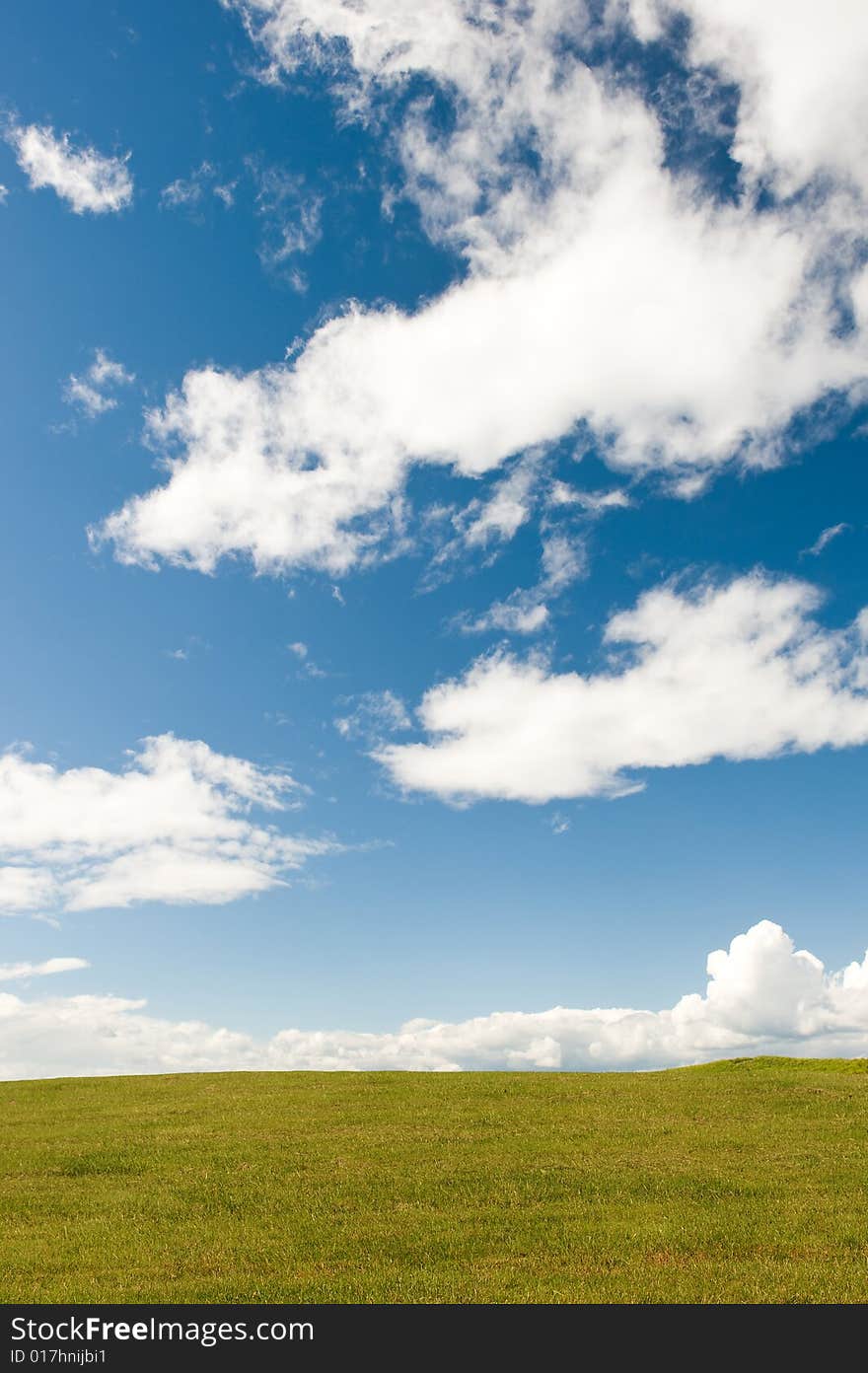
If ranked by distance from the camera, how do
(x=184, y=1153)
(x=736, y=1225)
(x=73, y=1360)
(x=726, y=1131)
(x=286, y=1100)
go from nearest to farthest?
(x=73, y=1360) → (x=736, y=1225) → (x=184, y=1153) → (x=726, y=1131) → (x=286, y=1100)

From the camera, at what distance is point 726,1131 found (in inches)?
1302

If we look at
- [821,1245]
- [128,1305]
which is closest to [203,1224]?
[128,1305]

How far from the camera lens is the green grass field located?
18.6 m

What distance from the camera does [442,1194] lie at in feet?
81.3

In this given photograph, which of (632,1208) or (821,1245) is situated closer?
(821,1245)

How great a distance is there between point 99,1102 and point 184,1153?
45.4ft

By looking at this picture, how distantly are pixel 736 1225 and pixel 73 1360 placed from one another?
1587cm

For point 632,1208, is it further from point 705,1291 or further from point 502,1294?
point 502,1294

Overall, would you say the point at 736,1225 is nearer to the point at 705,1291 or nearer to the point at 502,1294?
the point at 705,1291

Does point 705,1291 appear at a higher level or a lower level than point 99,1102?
lower

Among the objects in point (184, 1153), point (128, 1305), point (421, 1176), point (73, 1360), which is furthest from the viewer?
point (184, 1153)

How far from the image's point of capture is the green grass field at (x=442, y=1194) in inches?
731

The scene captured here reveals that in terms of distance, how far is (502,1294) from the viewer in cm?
1750

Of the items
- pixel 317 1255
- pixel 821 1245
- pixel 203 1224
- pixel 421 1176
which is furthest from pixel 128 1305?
pixel 821 1245
